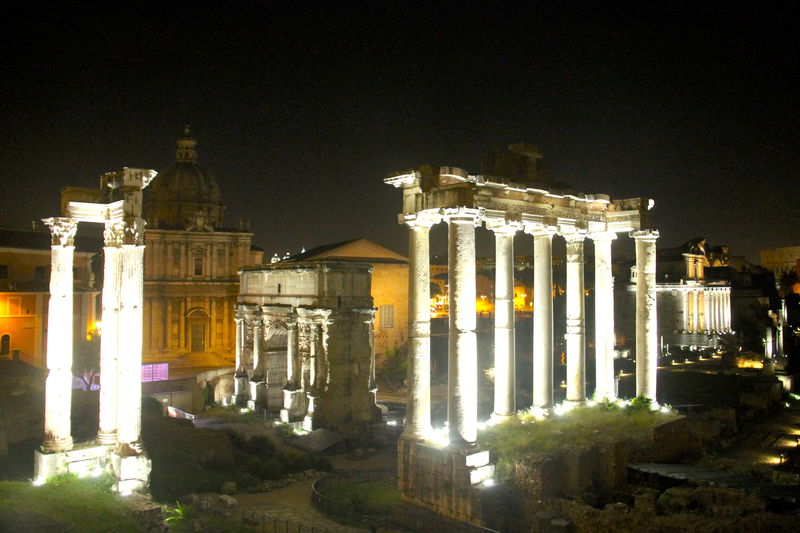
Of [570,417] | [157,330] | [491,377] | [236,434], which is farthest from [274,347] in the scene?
[570,417]

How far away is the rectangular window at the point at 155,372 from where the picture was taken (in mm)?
37156

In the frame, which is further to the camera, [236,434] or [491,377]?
[491,377]

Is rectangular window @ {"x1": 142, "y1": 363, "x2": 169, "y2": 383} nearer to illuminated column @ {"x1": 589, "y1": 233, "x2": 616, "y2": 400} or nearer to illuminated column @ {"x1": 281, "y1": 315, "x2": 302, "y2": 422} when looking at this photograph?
illuminated column @ {"x1": 281, "y1": 315, "x2": 302, "y2": 422}

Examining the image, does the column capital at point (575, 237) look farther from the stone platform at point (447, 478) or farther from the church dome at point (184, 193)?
the church dome at point (184, 193)

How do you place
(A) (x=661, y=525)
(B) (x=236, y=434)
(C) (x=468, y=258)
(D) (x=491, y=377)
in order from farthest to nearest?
(D) (x=491, y=377)
(B) (x=236, y=434)
(C) (x=468, y=258)
(A) (x=661, y=525)

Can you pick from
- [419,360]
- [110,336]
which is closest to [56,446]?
[110,336]

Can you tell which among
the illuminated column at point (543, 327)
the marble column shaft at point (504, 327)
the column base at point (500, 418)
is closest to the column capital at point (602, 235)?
the illuminated column at point (543, 327)

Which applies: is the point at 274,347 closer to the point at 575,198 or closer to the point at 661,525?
the point at 575,198

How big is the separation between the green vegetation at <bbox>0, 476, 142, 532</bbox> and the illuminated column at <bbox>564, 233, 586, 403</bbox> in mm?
13363

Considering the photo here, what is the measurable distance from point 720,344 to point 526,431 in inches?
1666

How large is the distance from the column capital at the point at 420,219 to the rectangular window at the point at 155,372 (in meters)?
25.2

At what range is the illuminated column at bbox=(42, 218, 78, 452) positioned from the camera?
17.3 meters

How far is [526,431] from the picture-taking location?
697 inches

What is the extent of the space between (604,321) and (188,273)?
110 feet
